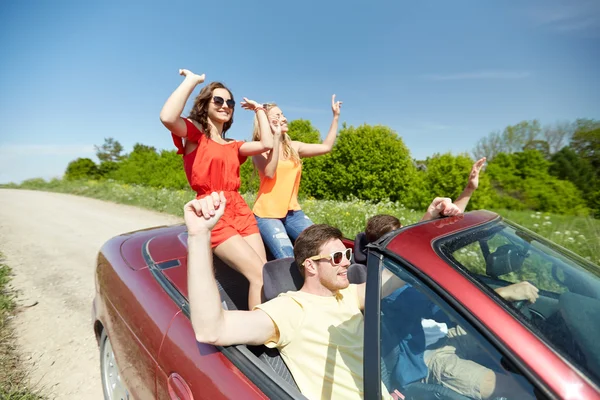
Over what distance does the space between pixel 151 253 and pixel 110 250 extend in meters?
0.41

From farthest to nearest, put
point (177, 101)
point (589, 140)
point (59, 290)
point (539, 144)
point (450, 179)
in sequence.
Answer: point (539, 144)
point (589, 140)
point (450, 179)
point (59, 290)
point (177, 101)

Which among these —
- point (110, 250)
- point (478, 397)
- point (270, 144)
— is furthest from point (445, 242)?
point (110, 250)

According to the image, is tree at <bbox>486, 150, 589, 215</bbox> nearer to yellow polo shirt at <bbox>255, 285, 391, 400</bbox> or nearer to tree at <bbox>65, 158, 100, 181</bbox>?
yellow polo shirt at <bbox>255, 285, 391, 400</bbox>

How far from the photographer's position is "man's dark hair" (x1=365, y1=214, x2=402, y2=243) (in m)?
2.35

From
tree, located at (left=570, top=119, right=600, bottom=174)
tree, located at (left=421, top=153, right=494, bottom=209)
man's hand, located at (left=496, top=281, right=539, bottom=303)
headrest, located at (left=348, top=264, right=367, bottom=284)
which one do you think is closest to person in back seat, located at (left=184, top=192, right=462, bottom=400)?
headrest, located at (left=348, top=264, right=367, bottom=284)

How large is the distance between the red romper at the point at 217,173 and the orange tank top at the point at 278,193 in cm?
41

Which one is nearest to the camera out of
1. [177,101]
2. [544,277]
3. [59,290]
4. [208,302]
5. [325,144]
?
[208,302]

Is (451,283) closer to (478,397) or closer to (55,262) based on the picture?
(478,397)

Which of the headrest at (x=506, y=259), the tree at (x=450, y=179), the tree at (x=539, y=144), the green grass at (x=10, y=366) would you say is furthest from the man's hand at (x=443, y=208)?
the tree at (x=539, y=144)

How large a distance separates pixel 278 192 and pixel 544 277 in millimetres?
1947

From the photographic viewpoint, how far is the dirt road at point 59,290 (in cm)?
287

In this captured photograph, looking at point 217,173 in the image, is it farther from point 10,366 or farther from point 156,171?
point 156,171

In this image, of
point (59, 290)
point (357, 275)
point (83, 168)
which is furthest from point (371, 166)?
point (83, 168)

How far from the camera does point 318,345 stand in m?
1.60
